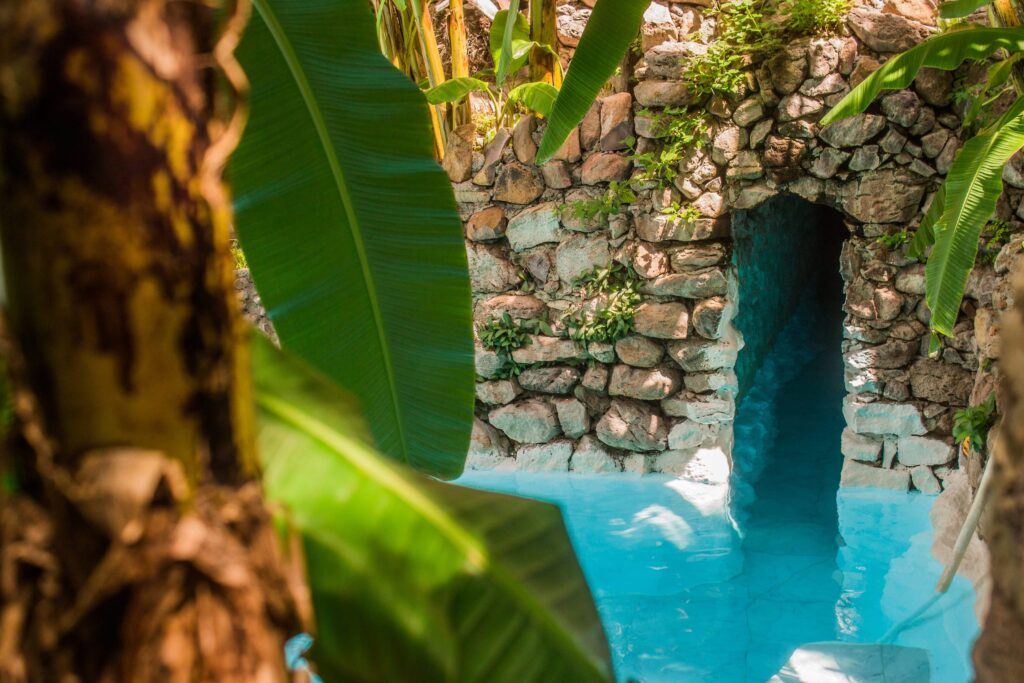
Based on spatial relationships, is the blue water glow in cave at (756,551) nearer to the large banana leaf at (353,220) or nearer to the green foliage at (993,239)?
the green foliage at (993,239)

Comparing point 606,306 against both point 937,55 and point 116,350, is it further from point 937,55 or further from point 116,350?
point 116,350

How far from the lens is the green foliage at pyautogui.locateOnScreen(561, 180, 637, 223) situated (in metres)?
5.05

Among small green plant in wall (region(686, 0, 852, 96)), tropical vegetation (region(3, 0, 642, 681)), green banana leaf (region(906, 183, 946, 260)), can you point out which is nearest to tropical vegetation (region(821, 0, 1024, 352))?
green banana leaf (region(906, 183, 946, 260))

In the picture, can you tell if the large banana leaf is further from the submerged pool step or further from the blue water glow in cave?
the submerged pool step

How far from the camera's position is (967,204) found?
2922mm

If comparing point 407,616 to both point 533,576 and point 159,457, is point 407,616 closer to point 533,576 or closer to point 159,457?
point 533,576

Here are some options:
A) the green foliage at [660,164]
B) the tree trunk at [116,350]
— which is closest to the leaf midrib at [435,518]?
the tree trunk at [116,350]

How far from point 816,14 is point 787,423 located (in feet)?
10.4

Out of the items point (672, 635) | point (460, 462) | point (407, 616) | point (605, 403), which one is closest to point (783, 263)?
point (605, 403)

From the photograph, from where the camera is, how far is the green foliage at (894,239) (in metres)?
4.54

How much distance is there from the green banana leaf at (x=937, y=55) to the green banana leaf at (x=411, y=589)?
2.98 m

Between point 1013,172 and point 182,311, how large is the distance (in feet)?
15.0

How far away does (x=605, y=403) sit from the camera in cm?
541

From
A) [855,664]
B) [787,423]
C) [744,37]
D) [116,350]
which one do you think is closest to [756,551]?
[855,664]
